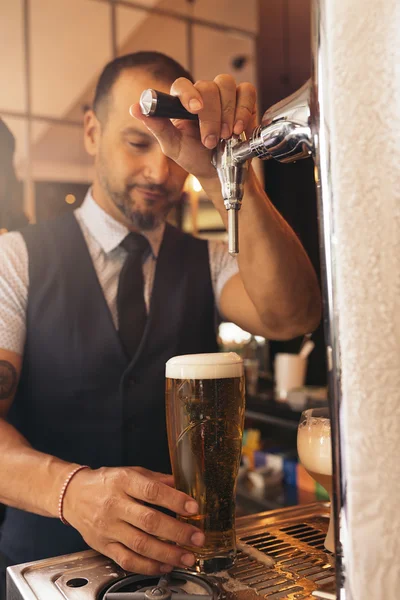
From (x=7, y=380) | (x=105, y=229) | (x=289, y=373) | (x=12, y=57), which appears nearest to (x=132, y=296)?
(x=105, y=229)

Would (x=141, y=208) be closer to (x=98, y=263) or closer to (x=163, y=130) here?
(x=98, y=263)

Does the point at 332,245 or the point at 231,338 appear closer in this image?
the point at 332,245

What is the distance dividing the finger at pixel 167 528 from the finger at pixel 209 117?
604mm

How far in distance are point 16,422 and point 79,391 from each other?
0.22 meters

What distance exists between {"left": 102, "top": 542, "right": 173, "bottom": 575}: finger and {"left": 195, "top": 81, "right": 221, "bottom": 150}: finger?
66 centimetres

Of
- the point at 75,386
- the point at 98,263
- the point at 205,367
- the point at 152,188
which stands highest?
the point at 152,188

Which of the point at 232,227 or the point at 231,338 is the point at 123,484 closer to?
the point at 232,227

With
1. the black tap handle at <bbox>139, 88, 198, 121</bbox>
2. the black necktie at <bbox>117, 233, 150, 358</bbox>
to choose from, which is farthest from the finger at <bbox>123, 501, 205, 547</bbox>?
the black necktie at <bbox>117, 233, 150, 358</bbox>

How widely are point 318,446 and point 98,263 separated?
1.12 m

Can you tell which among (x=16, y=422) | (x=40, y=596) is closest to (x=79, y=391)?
(x=16, y=422)

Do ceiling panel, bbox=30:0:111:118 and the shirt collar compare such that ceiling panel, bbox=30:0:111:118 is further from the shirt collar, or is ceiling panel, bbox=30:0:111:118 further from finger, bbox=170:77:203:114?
finger, bbox=170:77:203:114

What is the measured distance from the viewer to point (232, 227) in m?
0.90

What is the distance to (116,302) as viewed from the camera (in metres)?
1.84

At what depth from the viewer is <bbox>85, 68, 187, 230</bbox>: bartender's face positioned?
1875 mm
